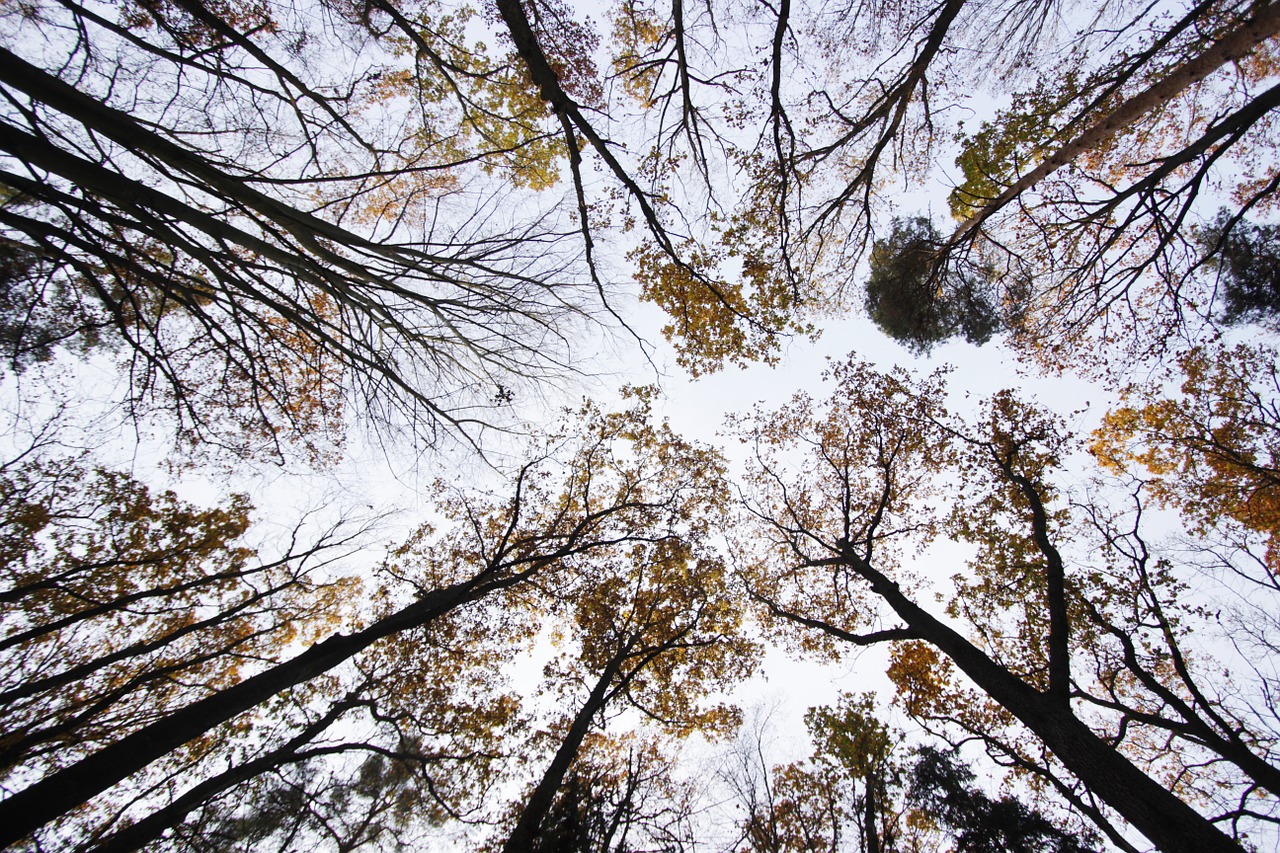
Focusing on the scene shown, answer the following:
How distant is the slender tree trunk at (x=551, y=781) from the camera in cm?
634

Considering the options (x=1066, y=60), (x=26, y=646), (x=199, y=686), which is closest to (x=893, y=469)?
(x=1066, y=60)

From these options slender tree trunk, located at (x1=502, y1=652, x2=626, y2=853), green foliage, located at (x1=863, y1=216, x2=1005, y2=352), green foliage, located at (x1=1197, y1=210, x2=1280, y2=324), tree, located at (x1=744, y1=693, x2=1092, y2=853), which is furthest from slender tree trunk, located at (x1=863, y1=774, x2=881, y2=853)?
green foliage, located at (x1=1197, y1=210, x2=1280, y2=324)

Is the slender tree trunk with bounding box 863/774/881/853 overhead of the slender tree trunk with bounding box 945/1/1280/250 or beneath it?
beneath

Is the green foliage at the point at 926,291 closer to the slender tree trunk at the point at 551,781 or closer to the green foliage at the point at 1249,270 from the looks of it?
the green foliage at the point at 1249,270

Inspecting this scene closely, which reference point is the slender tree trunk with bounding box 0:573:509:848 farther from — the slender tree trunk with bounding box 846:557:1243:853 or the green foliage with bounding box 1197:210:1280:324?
the green foliage with bounding box 1197:210:1280:324

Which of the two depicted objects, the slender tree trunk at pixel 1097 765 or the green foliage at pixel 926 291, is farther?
the green foliage at pixel 926 291

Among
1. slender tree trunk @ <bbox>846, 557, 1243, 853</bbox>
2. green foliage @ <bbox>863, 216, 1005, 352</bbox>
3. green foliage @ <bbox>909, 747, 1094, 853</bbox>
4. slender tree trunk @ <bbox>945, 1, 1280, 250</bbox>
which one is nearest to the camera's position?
slender tree trunk @ <bbox>846, 557, 1243, 853</bbox>

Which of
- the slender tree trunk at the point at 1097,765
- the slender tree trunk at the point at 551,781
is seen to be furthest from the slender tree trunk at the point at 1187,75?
the slender tree trunk at the point at 551,781

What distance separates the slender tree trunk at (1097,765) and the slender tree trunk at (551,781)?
5.98 meters

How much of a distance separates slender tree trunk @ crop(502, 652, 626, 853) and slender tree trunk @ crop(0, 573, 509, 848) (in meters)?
3.81

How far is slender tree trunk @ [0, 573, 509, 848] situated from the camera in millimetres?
3094

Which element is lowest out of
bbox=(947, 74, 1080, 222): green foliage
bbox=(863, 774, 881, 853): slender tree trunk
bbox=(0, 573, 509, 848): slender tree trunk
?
bbox=(0, 573, 509, 848): slender tree trunk

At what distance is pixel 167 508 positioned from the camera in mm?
7949

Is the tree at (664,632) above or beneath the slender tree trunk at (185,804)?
above
